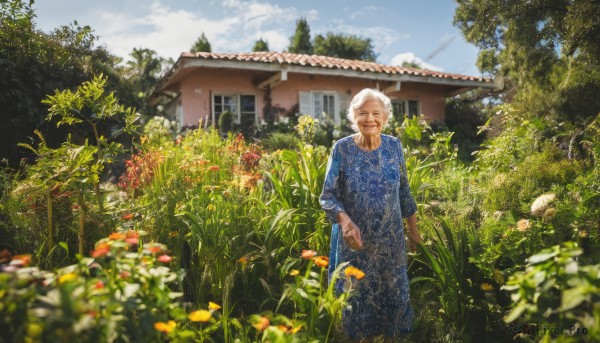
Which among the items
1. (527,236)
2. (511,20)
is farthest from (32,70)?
(527,236)

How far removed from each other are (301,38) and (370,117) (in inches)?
1027

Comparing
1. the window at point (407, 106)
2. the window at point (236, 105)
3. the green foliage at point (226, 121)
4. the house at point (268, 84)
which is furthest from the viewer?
the window at point (407, 106)

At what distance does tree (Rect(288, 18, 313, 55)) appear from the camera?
27000 millimetres

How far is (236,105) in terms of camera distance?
39.0 ft

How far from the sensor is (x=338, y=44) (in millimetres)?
28656

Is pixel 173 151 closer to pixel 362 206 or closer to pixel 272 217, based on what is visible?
pixel 272 217

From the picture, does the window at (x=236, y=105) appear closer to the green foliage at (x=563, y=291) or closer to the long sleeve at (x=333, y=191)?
the long sleeve at (x=333, y=191)

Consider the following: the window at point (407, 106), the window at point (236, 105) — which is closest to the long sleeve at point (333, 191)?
the window at point (236, 105)

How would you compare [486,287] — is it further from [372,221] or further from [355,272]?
[355,272]

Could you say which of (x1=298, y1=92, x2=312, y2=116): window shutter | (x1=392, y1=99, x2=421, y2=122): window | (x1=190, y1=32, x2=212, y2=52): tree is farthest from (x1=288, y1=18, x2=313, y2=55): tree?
(x1=298, y1=92, x2=312, y2=116): window shutter

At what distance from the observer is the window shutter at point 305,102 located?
40.2ft

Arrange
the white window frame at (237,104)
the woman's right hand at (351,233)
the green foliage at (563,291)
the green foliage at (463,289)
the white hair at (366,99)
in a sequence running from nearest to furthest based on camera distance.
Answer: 1. the green foliage at (563,291)
2. the woman's right hand at (351,233)
3. the white hair at (366,99)
4. the green foliage at (463,289)
5. the white window frame at (237,104)

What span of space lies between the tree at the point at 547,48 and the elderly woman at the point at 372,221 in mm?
3502

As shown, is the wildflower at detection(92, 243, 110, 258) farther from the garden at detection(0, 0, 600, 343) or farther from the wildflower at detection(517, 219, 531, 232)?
the wildflower at detection(517, 219, 531, 232)
